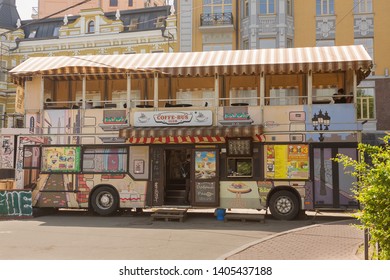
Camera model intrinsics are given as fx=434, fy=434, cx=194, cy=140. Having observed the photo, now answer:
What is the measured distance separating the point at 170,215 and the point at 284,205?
3.74 metres

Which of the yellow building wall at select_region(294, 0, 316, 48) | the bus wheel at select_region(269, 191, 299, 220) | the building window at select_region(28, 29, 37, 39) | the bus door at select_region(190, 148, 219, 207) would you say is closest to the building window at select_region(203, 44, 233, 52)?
the yellow building wall at select_region(294, 0, 316, 48)

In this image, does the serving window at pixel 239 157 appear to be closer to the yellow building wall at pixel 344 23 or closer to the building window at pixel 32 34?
the yellow building wall at pixel 344 23

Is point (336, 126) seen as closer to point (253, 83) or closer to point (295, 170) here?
point (295, 170)

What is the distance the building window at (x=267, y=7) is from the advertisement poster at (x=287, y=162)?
1729 cm

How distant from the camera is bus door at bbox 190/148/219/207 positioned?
14766 mm

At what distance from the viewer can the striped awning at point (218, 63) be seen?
14.5 meters

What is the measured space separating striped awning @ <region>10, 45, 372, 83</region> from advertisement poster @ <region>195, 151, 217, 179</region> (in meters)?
2.82

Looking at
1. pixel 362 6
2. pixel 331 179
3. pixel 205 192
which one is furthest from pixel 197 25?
pixel 331 179

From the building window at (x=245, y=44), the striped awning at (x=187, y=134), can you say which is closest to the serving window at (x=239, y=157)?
the striped awning at (x=187, y=134)

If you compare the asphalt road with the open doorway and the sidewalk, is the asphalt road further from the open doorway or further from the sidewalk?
the open doorway

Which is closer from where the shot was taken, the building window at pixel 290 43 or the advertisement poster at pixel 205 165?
the advertisement poster at pixel 205 165

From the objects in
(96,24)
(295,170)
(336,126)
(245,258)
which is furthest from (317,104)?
(96,24)

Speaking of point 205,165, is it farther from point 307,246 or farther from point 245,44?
point 245,44

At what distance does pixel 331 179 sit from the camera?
14.1 meters
